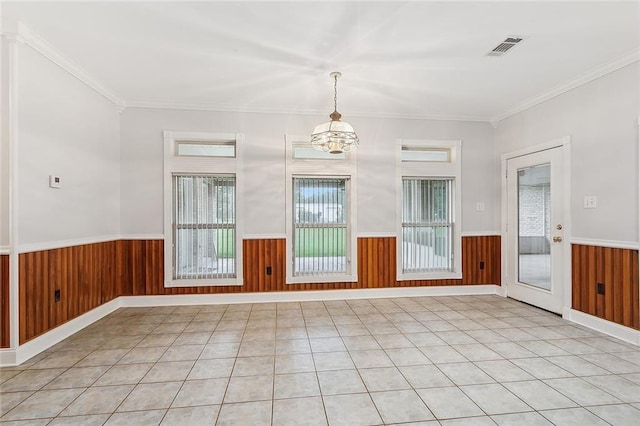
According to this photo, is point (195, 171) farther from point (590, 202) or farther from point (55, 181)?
point (590, 202)

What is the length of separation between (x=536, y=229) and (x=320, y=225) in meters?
2.84

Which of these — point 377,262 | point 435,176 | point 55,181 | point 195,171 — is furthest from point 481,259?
point 55,181

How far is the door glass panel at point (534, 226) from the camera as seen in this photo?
13.1 feet

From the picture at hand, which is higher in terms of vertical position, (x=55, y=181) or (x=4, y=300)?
(x=55, y=181)

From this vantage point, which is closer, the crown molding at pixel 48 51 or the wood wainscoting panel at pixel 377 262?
the crown molding at pixel 48 51

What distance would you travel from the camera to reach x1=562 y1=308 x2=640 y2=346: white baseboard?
119 inches

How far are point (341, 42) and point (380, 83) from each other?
99cm

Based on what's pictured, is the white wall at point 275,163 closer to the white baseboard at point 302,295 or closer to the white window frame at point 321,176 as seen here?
the white window frame at point 321,176

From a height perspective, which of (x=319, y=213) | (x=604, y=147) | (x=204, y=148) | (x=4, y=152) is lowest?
(x=319, y=213)

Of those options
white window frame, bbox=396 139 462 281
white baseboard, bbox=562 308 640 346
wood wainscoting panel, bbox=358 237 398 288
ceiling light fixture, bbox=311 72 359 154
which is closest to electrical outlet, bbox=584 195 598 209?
white baseboard, bbox=562 308 640 346

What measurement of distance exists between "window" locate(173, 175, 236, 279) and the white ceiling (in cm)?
114

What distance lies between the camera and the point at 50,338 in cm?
300

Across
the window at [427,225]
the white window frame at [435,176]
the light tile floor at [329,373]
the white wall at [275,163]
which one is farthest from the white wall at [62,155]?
the window at [427,225]

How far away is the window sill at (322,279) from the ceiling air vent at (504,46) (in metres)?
3.13
